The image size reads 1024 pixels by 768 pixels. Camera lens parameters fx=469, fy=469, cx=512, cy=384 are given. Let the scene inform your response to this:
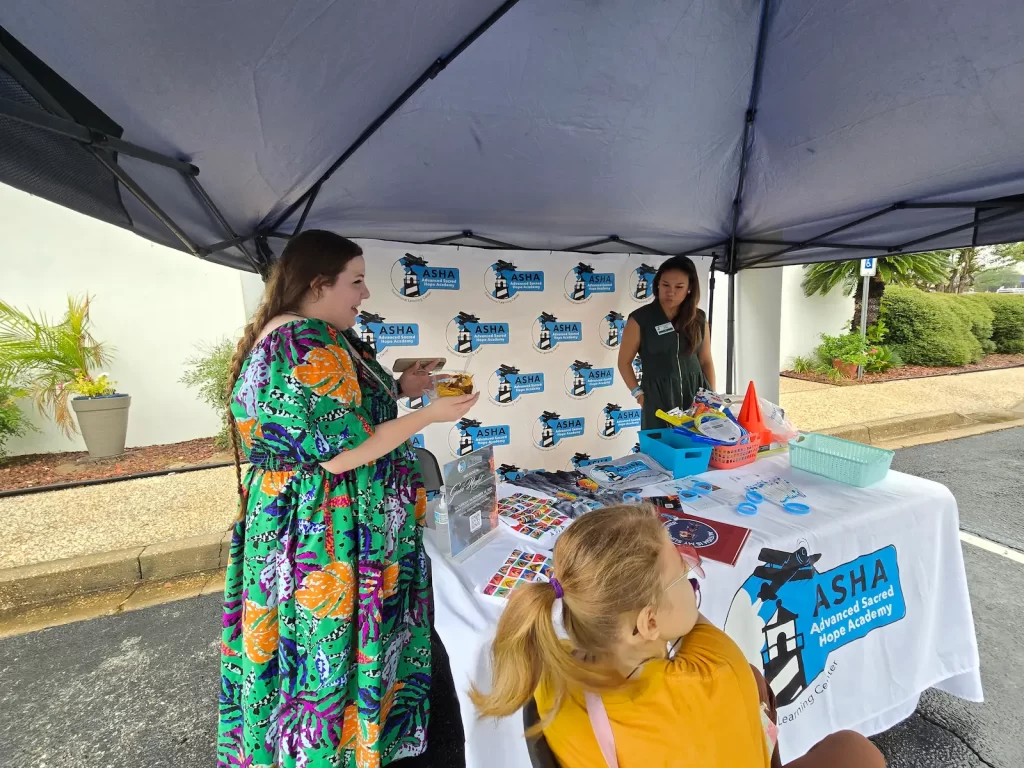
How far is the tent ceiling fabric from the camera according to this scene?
3.75 feet

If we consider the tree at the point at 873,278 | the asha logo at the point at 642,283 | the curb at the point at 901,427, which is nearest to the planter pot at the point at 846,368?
the tree at the point at 873,278

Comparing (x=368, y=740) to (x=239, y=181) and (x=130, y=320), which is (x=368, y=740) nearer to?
(x=239, y=181)

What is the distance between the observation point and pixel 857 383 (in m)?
8.19

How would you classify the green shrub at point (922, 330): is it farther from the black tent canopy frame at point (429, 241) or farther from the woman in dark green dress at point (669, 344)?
the woman in dark green dress at point (669, 344)

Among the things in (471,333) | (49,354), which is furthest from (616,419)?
(49,354)

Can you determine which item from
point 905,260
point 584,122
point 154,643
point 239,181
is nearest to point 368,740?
point 154,643

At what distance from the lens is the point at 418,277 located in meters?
3.13

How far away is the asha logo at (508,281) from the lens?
3333mm

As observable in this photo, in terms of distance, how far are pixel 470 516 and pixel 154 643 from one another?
7.08ft

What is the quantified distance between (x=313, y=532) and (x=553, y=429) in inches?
100

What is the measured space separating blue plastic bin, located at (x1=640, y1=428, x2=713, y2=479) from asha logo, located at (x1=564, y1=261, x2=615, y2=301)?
5.73 feet

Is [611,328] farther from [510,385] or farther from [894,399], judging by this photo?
[894,399]

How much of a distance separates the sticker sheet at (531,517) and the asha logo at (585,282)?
2174 mm

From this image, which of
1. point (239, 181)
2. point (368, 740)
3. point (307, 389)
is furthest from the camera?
point (239, 181)
